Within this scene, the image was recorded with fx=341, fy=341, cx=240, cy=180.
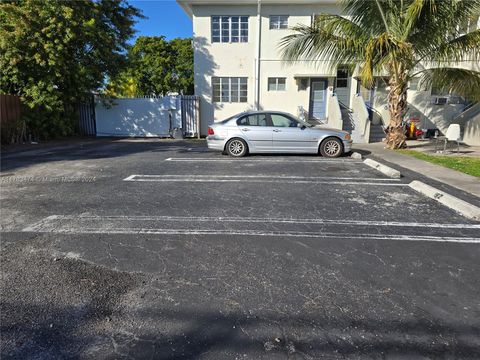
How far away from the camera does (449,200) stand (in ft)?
19.5

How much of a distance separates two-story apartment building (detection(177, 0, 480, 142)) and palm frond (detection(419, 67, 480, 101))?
229 inches

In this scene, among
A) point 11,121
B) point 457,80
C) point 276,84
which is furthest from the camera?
point 276,84

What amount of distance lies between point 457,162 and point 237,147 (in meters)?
6.68

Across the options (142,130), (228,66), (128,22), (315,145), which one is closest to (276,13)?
(228,66)

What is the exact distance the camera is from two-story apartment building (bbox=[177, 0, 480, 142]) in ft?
60.7

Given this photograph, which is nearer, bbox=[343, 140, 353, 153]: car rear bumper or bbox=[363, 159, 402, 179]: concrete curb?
bbox=[363, 159, 402, 179]: concrete curb

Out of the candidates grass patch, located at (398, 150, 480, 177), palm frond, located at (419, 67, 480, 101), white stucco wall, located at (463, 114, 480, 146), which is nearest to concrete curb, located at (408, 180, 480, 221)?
grass patch, located at (398, 150, 480, 177)

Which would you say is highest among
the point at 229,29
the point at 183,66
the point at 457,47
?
the point at 183,66

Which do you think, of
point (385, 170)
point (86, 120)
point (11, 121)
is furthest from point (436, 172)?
point (86, 120)

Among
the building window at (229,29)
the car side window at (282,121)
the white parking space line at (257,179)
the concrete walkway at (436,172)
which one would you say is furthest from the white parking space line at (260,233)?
the building window at (229,29)

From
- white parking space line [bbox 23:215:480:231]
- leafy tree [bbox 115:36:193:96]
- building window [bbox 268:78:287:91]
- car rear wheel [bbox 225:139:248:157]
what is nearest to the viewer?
white parking space line [bbox 23:215:480:231]

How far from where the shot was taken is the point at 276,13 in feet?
61.6

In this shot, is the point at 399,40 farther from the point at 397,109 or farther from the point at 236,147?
the point at 236,147

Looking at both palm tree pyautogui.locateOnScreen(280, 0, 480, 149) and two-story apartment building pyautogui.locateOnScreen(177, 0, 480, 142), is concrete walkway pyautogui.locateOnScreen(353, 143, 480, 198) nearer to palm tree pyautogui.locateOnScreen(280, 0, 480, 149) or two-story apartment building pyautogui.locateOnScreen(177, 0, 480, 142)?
palm tree pyautogui.locateOnScreen(280, 0, 480, 149)
